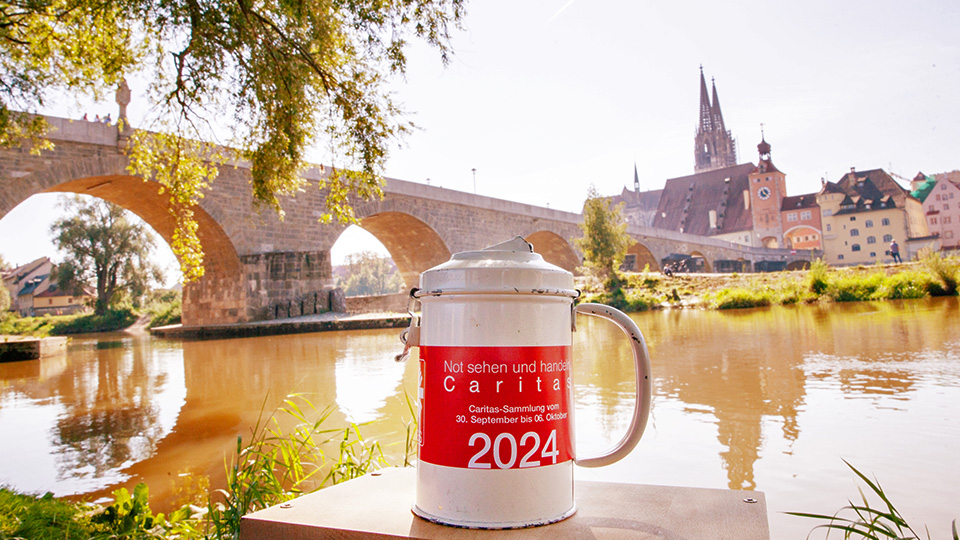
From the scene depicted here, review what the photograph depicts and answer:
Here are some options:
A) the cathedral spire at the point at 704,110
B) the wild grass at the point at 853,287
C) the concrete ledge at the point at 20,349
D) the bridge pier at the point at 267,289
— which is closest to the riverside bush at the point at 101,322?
the bridge pier at the point at 267,289

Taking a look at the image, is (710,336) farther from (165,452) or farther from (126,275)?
(126,275)

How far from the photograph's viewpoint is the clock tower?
195 feet

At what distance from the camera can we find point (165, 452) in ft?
10.9

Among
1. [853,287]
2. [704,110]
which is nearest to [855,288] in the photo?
[853,287]

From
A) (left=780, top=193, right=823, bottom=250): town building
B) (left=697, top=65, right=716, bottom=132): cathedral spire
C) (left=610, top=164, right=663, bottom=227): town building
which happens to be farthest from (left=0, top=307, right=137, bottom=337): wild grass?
(left=697, top=65, right=716, bottom=132): cathedral spire

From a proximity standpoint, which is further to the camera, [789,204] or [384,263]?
[384,263]

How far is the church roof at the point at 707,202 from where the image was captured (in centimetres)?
6431

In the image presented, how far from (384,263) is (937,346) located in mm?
74290

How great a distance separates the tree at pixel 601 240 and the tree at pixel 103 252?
77.0ft

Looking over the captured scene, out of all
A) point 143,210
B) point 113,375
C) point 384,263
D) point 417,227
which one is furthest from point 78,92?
point 384,263

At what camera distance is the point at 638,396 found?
1129 mm

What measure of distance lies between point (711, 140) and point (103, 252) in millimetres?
66584

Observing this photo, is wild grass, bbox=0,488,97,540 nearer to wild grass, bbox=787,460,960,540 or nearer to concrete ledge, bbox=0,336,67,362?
wild grass, bbox=787,460,960,540

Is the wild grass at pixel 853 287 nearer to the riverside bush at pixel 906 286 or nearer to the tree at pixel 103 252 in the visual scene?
the riverside bush at pixel 906 286
